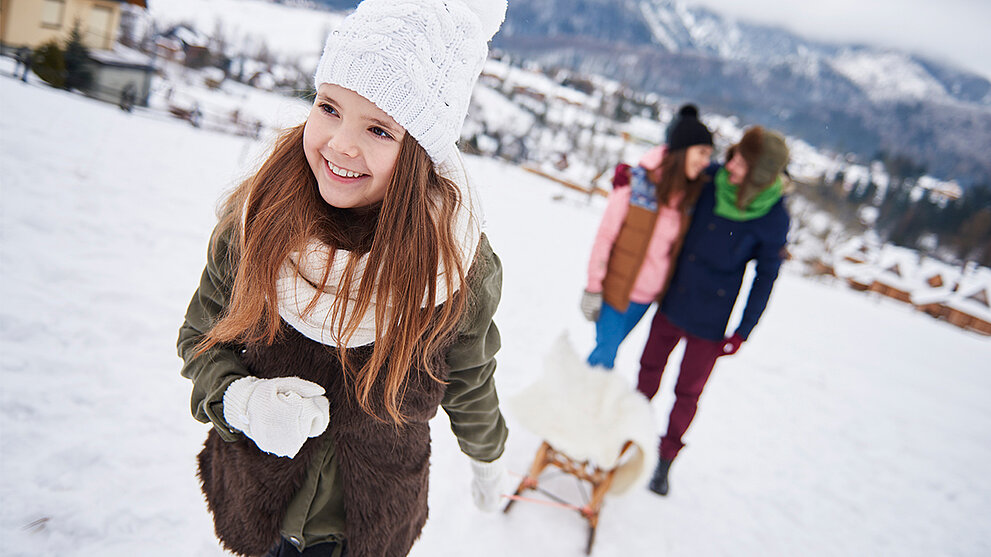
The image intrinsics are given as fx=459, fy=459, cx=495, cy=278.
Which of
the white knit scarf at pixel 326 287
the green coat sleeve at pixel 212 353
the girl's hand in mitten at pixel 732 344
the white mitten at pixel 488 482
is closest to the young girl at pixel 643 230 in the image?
the girl's hand in mitten at pixel 732 344

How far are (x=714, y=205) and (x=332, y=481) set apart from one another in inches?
81.3

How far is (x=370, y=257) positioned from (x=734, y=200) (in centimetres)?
191

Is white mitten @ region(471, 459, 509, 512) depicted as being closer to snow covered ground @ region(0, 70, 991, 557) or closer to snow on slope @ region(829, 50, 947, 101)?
snow covered ground @ region(0, 70, 991, 557)

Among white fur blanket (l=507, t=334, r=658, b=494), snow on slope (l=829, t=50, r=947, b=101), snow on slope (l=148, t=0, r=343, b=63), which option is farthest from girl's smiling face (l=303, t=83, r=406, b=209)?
snow on slope (l=829, t=50, r=947, b=101)

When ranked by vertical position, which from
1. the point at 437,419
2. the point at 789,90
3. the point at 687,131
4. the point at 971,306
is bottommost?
the point at 437,419

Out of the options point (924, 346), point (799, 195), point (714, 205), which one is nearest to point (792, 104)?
point (799, 195)

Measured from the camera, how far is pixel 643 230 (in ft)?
7.83

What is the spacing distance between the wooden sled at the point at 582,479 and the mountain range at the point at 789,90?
237 feet

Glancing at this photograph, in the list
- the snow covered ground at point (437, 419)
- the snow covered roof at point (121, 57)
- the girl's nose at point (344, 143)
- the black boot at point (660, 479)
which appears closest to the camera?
the girl's nose at point (344, 143)

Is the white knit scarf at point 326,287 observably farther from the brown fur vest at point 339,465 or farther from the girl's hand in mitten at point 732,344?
the girl's hand in mitten at point 732,344

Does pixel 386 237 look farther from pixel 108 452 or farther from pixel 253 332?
pixel 108 452

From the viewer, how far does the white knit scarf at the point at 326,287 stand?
0.95 m

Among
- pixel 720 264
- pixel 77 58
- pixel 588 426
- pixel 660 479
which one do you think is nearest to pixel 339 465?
pixel 588 426

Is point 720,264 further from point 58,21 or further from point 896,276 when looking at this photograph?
point 896,276
